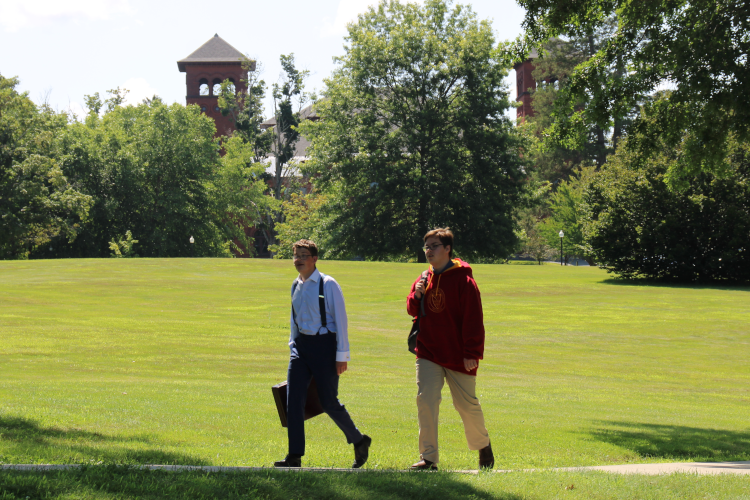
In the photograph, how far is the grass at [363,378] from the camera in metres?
7.31

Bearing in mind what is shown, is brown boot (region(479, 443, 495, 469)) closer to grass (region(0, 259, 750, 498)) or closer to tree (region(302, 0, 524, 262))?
grass (region(0, 259, 750, 498))

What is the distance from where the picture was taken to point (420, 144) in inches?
2046

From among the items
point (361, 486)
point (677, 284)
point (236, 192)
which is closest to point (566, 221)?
point (236, 192)

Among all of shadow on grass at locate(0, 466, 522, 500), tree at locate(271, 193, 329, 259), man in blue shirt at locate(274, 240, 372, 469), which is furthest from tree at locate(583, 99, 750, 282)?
tree at locate(271, 193, 329, 259)

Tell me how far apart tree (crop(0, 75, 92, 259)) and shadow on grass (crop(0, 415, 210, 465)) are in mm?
47734

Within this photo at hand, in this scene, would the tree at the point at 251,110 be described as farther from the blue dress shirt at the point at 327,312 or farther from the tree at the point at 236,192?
the blue dress shirt at the point at 327,312

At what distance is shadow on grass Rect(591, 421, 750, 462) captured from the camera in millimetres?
7945

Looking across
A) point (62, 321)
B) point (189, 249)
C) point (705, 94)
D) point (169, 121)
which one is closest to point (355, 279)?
point (62, 321)

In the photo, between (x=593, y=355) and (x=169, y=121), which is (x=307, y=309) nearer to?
(x=593, y=355)

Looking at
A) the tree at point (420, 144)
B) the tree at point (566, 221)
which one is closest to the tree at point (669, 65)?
the tree at point (420, 144)

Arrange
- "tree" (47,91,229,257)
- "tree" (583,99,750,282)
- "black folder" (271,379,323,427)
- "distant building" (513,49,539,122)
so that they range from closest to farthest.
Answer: "black folder" (271,379,323,427) < "tree" (583,99,750,282) < "tree" (47,91,229,257) < "distant building" (513,49,539,122)

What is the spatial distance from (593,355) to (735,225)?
20.0 meters

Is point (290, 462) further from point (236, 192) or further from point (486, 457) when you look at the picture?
point (236, 192)

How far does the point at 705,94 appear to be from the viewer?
11.5 metres
